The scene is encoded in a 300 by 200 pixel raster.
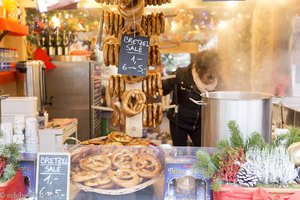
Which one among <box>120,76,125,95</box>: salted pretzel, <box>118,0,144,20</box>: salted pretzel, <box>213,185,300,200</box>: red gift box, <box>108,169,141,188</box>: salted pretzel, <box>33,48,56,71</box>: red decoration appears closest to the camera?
<box>213,185,300,200</box>: red gift box

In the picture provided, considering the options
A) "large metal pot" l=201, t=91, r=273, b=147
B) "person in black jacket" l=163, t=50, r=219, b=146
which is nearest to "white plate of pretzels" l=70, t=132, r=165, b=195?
"large metal pot" l=201, t=91, r=273, b=147

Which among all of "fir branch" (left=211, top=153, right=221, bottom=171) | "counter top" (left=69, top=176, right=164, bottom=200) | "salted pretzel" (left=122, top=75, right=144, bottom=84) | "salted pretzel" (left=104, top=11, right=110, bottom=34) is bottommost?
"counter top" (left=69, top=176, right=164, bottom=200)

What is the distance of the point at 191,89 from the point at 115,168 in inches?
93.8

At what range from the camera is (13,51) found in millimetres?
5133

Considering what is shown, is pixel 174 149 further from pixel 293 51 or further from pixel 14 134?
pixel 293 51

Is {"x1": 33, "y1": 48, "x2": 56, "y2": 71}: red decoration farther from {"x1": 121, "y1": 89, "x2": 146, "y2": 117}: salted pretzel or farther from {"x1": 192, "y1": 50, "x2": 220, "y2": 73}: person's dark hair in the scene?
{"x1": 121, "y1": 89, "x2": 146, "y2": 117}: salted pretzel

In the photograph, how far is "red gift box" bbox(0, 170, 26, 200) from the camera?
4.86 feet

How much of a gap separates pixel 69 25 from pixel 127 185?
6.01 metres

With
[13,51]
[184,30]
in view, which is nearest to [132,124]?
[13,51]

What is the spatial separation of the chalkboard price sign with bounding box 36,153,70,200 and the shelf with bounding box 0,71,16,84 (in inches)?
125

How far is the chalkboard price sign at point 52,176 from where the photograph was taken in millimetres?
1550

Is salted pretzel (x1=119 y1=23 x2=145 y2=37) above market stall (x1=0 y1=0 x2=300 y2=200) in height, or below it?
above

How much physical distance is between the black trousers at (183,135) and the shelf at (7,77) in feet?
6.90

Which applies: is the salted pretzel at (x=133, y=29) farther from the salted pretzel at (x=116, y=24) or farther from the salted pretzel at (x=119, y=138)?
the salted pretzel at (x=119, y=138)
